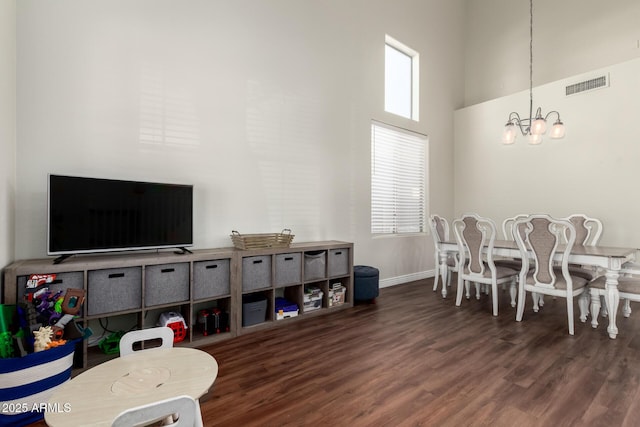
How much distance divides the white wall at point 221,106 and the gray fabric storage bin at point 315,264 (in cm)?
44

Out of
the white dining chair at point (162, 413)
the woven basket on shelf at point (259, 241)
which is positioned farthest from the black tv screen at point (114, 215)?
the white dining chair at point (162, 413)

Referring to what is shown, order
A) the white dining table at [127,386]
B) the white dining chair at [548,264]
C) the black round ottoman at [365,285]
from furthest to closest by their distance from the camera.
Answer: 1. the black round ottoman at [365,285]
2. the white dining chair at [548,264]
3. the white dining table at [127,386]

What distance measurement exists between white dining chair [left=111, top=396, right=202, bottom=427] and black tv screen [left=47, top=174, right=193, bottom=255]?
6.27ft

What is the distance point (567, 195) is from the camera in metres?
4.68

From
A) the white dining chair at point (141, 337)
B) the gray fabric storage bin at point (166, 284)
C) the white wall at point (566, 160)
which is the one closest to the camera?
the white dining chair at point (141, 337)

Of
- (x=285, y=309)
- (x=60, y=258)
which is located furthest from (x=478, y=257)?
(x=60, y=258)

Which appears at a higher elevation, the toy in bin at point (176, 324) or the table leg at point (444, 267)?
the table leg at point (444, 267)

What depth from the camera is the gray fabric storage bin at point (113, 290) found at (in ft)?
7.27

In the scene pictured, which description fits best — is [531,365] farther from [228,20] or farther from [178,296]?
[228,20]

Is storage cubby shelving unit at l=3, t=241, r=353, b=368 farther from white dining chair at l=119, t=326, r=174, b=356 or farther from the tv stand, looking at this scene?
white dining chair at l=119, t=326, r=174, b=356

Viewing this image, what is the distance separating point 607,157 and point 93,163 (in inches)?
241

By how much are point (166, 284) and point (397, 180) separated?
3.74 meters

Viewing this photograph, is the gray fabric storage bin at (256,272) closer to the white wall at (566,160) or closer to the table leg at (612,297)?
the table leg at (612,297)

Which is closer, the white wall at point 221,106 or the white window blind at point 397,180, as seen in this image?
the white wall at point 221,106
